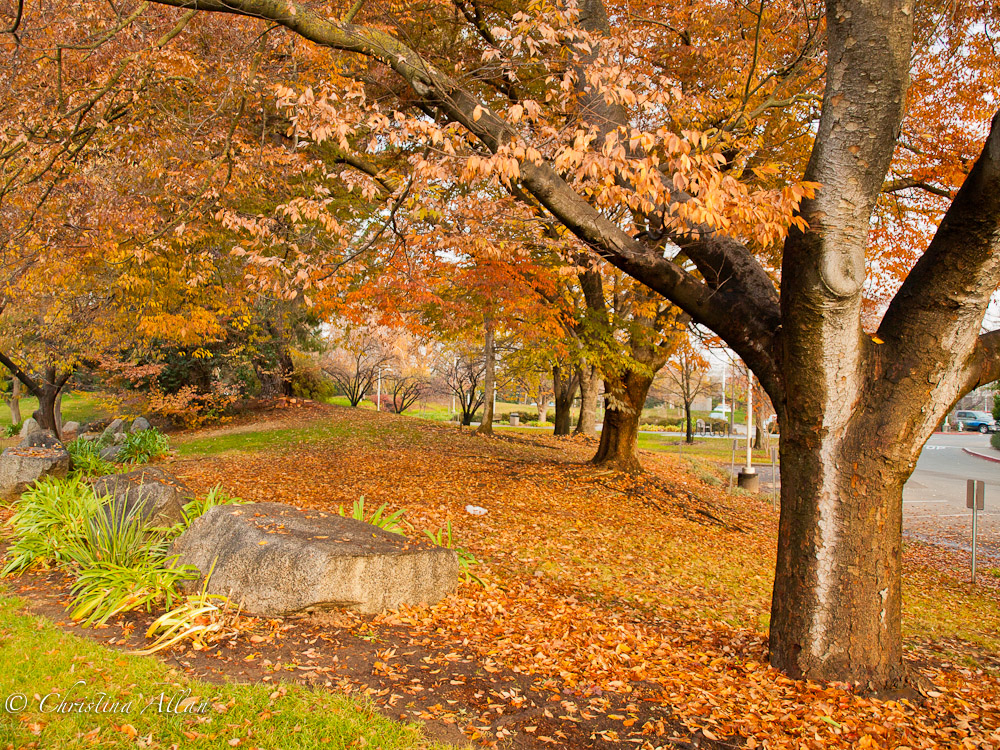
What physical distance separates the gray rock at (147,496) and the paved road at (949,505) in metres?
13.3

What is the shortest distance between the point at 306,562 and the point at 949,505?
58.0 ft

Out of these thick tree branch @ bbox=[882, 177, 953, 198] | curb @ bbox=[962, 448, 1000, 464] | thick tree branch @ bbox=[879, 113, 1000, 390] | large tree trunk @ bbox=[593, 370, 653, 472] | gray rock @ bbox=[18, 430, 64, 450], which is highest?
thick tree branch @ bbox=[882, 177, 953, 198]

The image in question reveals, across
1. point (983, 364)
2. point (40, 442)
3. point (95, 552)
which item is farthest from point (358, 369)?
point (983, 364)

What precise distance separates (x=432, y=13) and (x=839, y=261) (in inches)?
345

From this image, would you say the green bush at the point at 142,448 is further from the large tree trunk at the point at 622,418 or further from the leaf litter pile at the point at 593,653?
the large tree trunk at the point at 622,418

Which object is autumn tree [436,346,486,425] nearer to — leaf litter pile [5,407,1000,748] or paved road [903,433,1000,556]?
paved road [903,433,1000,556]

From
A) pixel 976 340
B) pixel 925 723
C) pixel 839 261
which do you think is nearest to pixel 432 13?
pixel 839 261

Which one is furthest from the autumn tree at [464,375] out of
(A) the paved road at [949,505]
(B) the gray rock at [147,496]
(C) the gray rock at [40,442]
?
(B) the gray rock at [147,496]

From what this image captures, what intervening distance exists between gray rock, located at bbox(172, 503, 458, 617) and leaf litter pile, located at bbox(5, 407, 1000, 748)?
153 mm

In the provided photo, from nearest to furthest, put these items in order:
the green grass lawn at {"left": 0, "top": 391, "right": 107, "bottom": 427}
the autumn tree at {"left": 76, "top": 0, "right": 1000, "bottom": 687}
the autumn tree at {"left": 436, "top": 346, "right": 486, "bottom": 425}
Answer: the autumn tree at {"left": 76, "top": 0, "right": 1000, "bottom": 687}
the green grass lawn at {"left": 0, "top": 391, "right": 107, "bottom": 427}
the autumn tree at {"left": 436, "top": 346, "right": 486, "bottom": 425}

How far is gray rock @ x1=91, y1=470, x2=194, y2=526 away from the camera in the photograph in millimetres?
6176

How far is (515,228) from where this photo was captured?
10.6 metres

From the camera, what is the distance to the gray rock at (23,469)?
27.7ft

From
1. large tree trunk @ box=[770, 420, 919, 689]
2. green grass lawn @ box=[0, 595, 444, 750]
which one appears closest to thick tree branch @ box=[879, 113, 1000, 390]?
large tree trunk @ box=[770, 420, 919, 689]
